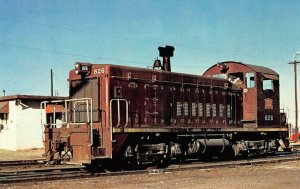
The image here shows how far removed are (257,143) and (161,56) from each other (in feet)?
21.6

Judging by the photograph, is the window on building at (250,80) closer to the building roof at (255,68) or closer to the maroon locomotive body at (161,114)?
the maroon locomotive body at (161,114)

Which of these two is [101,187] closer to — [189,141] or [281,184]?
[281,184]

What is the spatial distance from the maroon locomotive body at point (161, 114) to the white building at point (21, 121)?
16269 mm

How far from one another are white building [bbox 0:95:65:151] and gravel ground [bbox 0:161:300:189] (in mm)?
20982

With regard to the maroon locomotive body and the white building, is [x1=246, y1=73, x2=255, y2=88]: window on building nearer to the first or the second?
the maroon locomotive body

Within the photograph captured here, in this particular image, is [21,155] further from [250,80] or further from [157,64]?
[250,80]

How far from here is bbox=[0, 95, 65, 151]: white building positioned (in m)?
33.7

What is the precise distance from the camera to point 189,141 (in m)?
18.3

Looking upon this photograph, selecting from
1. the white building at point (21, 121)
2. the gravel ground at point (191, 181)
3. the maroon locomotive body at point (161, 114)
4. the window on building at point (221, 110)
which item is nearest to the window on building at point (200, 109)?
the maroon locomotive body at point (161, 114)

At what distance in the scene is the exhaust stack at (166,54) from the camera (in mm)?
18902

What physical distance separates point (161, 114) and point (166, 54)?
305 cm

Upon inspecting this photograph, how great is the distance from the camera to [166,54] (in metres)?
19.1

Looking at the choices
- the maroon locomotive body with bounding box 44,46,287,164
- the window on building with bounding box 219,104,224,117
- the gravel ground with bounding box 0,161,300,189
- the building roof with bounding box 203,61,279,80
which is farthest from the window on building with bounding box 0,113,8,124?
the gravel ground with bounding box 0,161,300,189

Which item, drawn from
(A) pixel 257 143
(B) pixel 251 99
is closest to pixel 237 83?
(B) pixel 251 99
